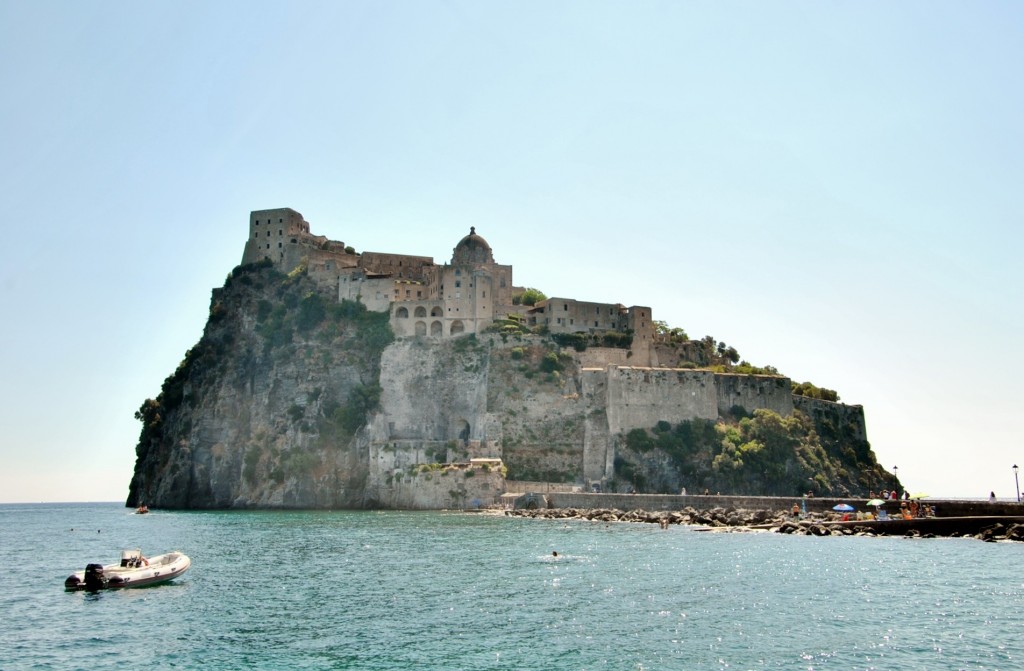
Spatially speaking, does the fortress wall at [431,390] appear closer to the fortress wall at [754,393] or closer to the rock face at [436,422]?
the rock face at [436,422]

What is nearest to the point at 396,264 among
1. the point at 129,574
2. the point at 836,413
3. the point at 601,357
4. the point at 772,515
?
the point at 601,357

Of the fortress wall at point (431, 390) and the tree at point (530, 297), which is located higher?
the tree at point (530, 297)

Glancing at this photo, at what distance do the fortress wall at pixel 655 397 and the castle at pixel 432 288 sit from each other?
7762mm

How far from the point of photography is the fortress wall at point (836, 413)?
73.5 meters

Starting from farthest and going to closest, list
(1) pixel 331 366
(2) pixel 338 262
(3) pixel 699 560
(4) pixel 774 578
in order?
(2) pixel 338 262 < (1) pixel 331 366 < (3) pixel 699 560 < (4) pixel 774 578

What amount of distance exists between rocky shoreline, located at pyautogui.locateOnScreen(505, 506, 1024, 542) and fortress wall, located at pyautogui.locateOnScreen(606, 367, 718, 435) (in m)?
12.3

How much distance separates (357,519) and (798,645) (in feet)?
129

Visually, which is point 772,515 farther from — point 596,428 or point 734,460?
point 596,428

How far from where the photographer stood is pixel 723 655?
1842 cm

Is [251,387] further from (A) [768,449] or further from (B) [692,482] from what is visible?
(A) [768,449]

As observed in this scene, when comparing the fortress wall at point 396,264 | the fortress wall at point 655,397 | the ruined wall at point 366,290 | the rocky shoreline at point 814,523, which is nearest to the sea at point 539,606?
→ the rocky shoreline at point 814,523

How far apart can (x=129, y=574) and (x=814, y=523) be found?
30887mm

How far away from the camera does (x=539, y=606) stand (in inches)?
945

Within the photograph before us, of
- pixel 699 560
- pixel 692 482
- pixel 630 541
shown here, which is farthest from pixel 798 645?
pixel 692 482
